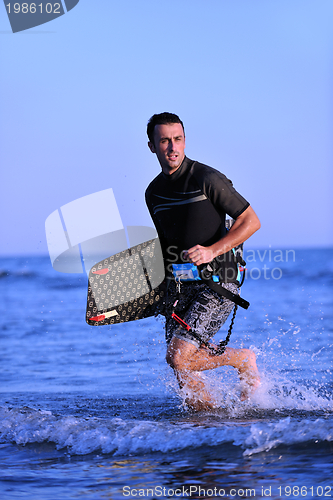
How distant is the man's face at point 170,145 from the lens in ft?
13.4

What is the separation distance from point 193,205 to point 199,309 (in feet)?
2.51

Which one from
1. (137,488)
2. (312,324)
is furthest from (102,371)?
(312,324)

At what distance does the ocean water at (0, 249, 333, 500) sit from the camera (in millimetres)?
3330

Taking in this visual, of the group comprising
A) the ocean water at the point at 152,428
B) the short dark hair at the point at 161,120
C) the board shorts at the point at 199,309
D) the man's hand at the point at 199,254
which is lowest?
the ocean water at the point at 152,428

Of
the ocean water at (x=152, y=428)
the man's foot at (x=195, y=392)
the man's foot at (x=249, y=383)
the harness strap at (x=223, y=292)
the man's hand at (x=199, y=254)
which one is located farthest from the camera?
the man's foot at (x=249, y=383)

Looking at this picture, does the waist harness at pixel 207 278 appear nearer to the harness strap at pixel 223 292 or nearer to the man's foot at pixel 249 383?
the harness strap at pixel 223 292

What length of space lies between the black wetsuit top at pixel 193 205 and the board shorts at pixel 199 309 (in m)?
0.27

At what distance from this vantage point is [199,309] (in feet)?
13.5

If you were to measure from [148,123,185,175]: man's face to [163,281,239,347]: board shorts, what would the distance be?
0.90 metres

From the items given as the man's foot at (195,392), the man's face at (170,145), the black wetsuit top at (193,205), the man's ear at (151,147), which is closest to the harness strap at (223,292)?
the black wetsuit top at (193,205)

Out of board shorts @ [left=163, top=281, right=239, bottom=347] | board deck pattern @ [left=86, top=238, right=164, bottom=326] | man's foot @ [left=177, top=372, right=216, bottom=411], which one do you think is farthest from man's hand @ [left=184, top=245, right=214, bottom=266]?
man's foot @ [left=177, top=372, right=216, bottom=411]

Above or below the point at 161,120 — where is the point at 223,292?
below

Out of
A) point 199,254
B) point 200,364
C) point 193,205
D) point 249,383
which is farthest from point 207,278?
point 249,383

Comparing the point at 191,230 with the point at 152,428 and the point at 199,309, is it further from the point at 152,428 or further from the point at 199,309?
the point at 152,428
